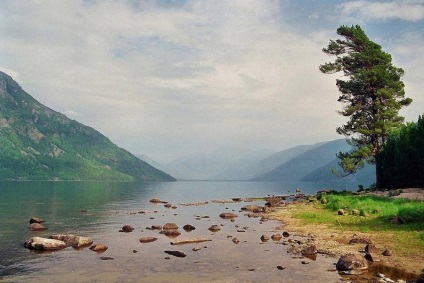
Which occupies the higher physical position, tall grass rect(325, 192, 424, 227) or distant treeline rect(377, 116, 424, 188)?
distant treeline rect(377, 116, 424, 188)

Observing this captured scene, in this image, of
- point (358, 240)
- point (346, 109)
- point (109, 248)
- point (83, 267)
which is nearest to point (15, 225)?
point (109, 248)

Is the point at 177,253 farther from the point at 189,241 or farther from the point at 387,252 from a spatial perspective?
the point at 387,252

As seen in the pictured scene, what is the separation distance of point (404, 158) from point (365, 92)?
14.1 meters

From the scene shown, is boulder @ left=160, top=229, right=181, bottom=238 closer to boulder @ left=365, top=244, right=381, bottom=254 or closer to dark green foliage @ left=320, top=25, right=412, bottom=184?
boulder @ left=365, top=244, right=381, bottom=254

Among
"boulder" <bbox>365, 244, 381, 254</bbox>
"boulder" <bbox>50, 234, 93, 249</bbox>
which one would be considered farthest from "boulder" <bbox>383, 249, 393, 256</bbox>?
"boulder" <bbox>50, 234, 93, 249</bbox>

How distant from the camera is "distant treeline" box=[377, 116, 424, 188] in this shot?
2511 inches

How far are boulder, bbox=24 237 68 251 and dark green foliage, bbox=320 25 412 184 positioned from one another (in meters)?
52.8

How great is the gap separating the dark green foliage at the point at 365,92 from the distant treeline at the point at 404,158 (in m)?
2.09

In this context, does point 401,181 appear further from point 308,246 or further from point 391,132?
point 308,246

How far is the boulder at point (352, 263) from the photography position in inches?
881

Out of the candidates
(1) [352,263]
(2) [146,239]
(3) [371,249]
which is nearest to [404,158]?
(3) [371,249]

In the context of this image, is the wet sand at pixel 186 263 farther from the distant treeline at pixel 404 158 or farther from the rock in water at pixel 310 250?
the distant treeline at pixel 404 158

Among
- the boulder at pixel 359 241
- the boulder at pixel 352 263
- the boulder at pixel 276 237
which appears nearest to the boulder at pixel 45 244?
the boulder at pixel 276 237

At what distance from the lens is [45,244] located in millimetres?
30750
